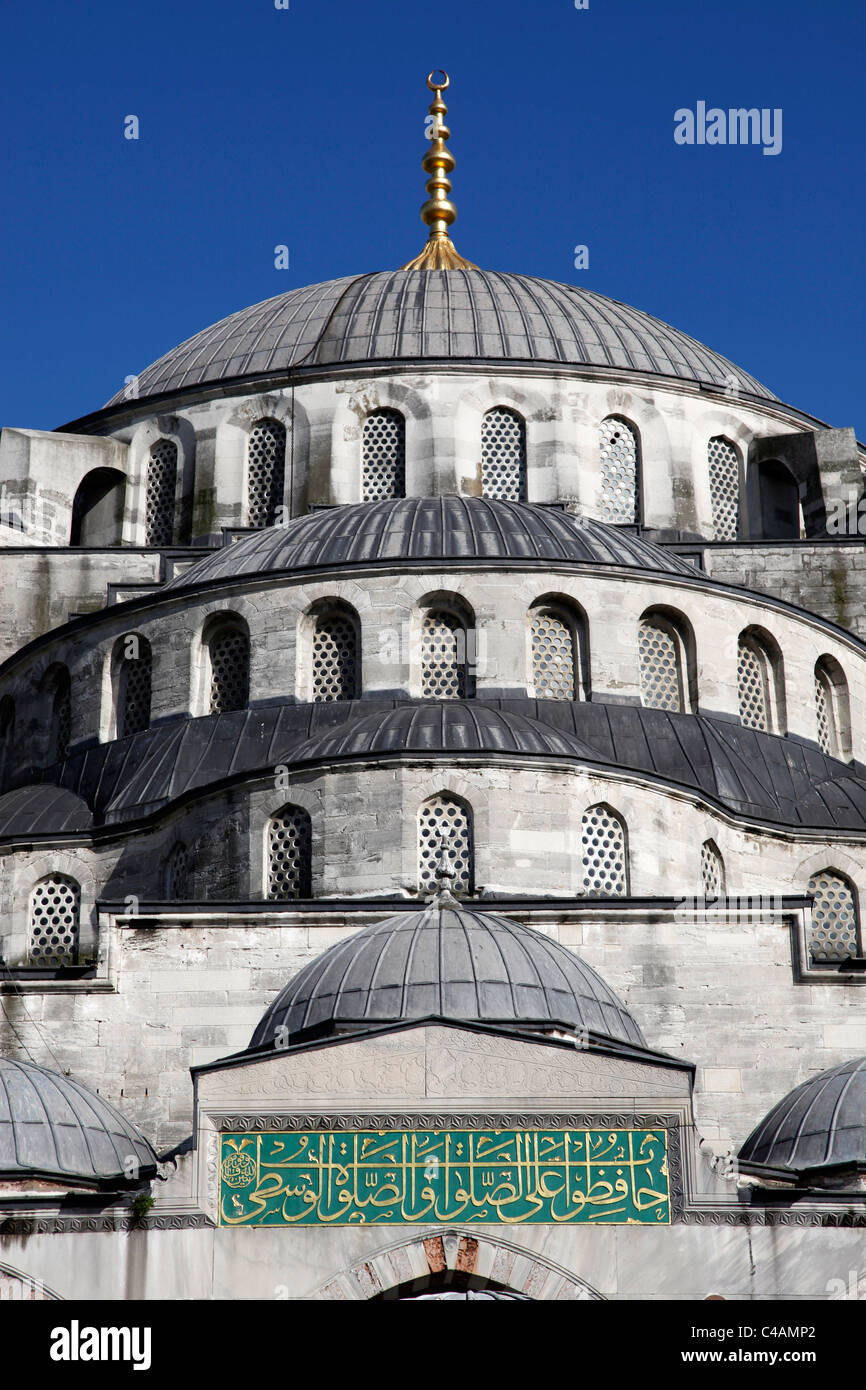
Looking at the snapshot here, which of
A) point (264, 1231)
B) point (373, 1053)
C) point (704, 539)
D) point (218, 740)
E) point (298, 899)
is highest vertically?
point (704, 539)

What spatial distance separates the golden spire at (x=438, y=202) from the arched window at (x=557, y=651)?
1580cm

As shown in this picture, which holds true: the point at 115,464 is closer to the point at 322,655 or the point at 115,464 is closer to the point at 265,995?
the point at 322,655

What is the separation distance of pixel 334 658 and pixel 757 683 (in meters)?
4.94

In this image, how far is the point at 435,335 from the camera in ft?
127

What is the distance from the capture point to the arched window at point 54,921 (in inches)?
1056

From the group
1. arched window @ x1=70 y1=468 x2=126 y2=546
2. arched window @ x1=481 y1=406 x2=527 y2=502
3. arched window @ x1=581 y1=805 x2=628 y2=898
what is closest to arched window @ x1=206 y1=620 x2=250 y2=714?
arched window @ x1=581 y1=805 x2=628 y2=898

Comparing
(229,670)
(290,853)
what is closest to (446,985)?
(290,853)

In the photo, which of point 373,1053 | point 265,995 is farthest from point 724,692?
point 373,1053

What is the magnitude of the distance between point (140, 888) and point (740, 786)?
6.44 meters

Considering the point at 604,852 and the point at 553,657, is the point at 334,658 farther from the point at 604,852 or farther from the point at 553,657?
the point at 604,852

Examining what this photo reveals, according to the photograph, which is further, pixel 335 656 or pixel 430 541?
pixel 430 541

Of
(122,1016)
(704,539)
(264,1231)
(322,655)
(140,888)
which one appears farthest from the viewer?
(704,539)

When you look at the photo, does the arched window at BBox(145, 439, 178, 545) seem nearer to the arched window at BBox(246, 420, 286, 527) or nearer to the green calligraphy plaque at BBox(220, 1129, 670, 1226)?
the arched window at BBox(246, 420, 286, 527)

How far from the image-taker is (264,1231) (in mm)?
19234
